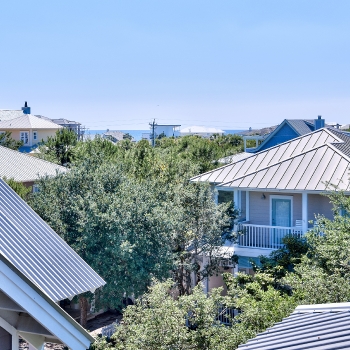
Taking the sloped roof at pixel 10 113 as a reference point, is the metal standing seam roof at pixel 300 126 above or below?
below

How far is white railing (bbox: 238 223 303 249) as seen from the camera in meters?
19.3

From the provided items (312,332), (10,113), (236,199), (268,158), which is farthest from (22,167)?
(10,113)

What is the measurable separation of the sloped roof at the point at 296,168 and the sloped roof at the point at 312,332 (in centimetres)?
1127

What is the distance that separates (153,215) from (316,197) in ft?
22.8

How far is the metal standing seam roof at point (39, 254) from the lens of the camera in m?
4.75

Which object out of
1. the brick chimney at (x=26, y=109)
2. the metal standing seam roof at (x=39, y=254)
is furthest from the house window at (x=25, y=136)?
the metal standing seam roof at (x=39, y=254)

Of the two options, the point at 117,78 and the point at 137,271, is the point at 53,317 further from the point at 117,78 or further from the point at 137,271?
the point at 117,78

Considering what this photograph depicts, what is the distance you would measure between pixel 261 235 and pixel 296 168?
303 centimetres

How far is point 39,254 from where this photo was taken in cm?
509

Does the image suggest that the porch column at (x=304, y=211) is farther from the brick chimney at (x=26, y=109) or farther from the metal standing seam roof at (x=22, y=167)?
the brick chimney at (x=26, y=109)

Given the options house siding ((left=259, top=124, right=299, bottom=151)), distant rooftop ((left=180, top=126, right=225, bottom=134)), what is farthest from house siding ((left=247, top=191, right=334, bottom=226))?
distant rooftop ((left=180, top=126, right=225, bottom=134))

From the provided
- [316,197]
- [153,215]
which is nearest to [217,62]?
[316,197]

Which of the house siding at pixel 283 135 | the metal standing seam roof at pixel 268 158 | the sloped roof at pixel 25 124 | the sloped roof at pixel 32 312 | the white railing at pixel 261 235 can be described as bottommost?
the white railing at pixel 261 235

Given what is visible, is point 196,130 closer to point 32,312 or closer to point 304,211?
point 304,211
